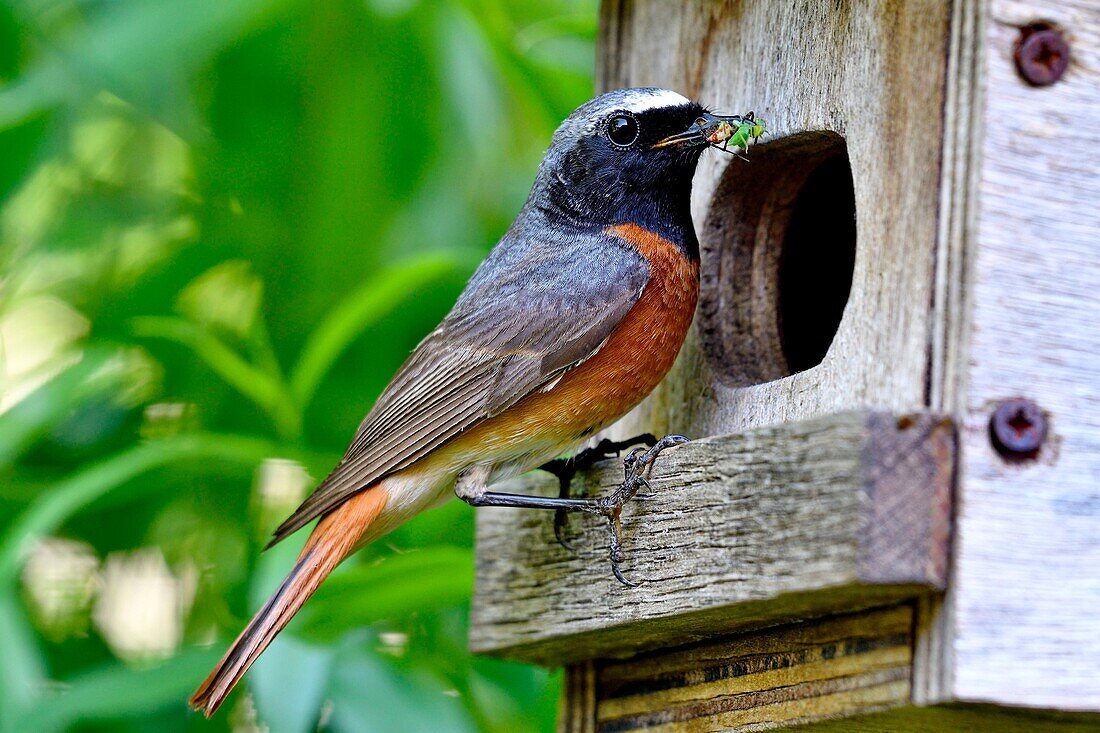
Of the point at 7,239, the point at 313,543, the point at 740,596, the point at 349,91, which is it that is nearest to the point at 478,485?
the point at 313,543

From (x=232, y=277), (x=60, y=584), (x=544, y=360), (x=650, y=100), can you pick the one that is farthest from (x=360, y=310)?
(x=60, y=584)

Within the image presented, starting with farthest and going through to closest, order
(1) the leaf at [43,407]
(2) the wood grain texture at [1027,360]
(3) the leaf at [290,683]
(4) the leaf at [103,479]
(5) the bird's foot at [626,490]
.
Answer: (1) the leaf at [43,407], (4) the leaf at [103,479], (3) the leaf at [290,683], (5) the bird's foot at [626,490], (2) the wood grain texture at [1027,360]

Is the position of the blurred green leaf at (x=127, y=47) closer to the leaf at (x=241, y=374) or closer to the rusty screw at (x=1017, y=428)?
the leaf at (x=241, y=374)

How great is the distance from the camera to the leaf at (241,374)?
393 cm

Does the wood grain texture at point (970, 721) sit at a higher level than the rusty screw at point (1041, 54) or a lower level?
lower

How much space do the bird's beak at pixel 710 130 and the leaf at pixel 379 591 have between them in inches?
43.6

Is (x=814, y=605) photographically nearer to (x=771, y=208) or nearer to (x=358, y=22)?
(x=771, y=208)

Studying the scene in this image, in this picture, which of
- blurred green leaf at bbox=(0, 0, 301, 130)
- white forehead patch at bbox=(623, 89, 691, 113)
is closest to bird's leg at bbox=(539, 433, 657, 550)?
white forehead patch at bbox=(623, 89, 691, 113)

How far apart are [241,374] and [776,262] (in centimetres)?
151

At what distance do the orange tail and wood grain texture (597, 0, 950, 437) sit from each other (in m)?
0.77

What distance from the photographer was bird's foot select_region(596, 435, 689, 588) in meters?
2.87

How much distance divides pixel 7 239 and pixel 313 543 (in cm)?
180

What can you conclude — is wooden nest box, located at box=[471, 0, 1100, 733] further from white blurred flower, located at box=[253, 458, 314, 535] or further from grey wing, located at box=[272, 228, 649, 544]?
white blurred flower, located at box=[253, 458, 314, 535]

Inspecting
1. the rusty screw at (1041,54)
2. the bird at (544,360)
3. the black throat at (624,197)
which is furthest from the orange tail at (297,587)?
the rusty screw at (1041,54)
